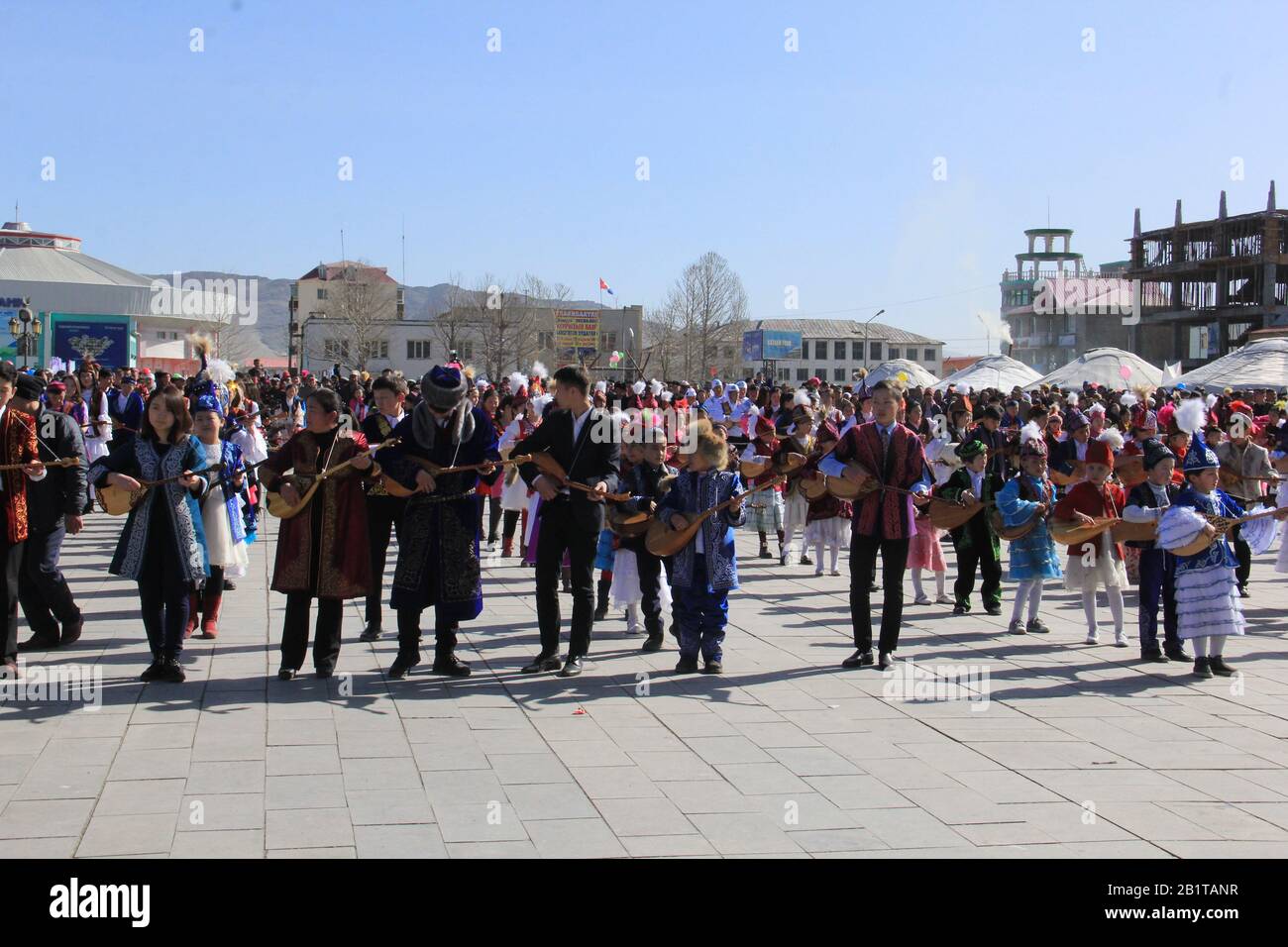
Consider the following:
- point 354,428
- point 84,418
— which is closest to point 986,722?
point 354,428

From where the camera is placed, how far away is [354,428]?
8.73 meters

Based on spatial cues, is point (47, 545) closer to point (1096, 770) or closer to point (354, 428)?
point (354, 428)

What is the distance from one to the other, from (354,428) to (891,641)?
380 centimetres

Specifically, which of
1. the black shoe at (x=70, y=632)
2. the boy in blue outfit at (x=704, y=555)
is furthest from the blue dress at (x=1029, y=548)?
the black shoe at (x=70, y=632)

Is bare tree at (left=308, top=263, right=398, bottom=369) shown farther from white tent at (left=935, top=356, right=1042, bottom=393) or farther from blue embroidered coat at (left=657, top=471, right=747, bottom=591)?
blue embroidered coat at (left=657, top=471, right=747, bottom=591)

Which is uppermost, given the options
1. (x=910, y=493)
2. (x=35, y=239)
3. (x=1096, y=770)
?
(x=35, y=239)

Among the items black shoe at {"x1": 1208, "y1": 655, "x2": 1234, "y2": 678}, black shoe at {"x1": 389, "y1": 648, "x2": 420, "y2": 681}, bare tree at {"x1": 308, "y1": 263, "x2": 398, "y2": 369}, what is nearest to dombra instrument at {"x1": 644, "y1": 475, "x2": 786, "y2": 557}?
black shoe at {"x1": 389, "y1": 648, "x2": 420, "y2": 681}

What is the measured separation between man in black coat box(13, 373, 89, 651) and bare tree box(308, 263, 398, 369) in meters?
76.3

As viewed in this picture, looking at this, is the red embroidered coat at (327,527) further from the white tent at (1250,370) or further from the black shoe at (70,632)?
the white tent at (1250,370)

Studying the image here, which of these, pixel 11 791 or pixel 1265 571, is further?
pixel 1265 571

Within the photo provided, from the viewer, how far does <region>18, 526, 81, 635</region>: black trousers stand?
8.84 m

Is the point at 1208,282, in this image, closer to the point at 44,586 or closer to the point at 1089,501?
the point at 1089,501

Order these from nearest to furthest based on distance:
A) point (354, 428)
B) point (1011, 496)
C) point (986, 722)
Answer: point (986, 722), point (354, 428), point (1011, 496)

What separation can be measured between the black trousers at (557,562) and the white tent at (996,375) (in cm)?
3270
